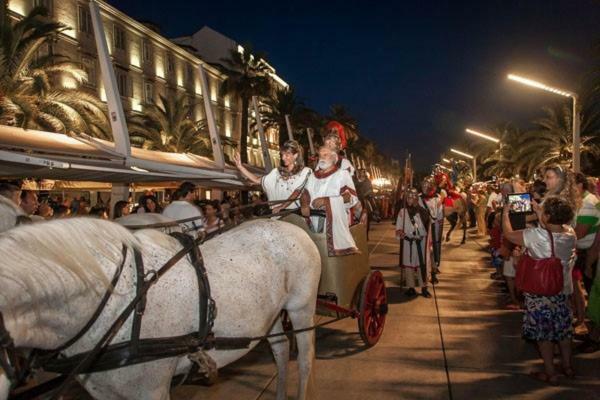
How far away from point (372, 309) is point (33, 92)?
15.3m

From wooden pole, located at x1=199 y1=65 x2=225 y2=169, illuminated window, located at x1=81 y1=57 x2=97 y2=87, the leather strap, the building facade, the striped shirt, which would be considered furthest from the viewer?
illuminated window, located at x1=81 y1=57 x2=97 y2=87

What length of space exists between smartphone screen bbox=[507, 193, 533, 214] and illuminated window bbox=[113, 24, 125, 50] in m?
33.8

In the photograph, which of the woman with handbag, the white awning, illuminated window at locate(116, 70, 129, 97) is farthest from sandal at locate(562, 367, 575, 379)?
illuminated window at locate(116, 70, 129, 97)

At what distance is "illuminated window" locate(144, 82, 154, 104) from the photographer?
1470 inches

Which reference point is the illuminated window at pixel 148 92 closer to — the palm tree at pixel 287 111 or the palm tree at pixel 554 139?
the palm tree at pixel 287 111

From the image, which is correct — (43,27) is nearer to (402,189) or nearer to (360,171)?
(360,171)

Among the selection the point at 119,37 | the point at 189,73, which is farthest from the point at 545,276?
the point at 189,73

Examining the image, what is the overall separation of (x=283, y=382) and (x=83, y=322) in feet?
6.98

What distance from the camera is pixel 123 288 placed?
2.54 m

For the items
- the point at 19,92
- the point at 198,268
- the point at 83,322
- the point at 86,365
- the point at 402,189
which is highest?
the point at 19,92

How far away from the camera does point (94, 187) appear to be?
17.7 metres

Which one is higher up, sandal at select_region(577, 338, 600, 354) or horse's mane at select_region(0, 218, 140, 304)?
horse's mane at select_region(0, 218, 140, 304)

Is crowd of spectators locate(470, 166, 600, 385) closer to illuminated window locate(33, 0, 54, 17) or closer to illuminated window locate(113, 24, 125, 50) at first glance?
illuminated window locate(33, 0, 54, 17)

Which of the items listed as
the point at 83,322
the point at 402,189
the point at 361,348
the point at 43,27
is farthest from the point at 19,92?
the point at 83,322
